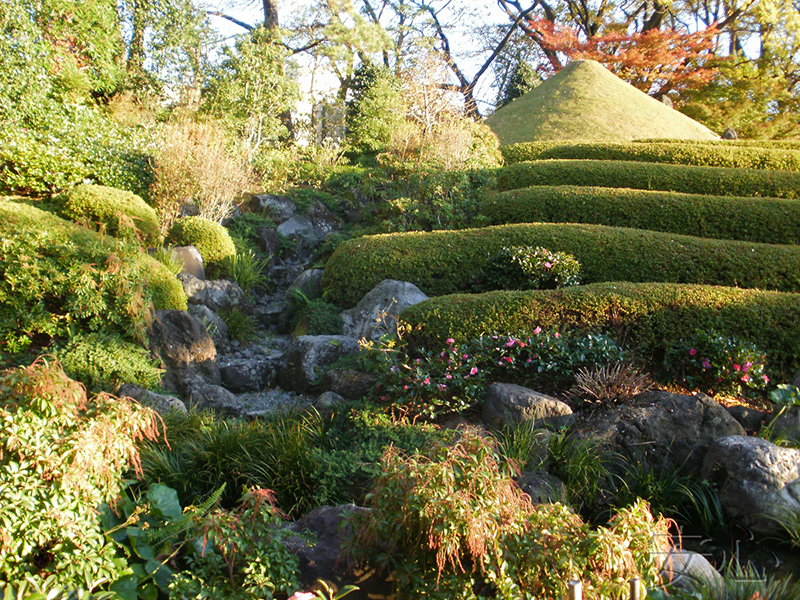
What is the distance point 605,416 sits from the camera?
4.64 m

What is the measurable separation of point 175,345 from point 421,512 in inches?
171

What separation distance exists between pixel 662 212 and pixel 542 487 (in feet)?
21.4

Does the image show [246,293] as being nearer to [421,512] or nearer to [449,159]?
[449,159]

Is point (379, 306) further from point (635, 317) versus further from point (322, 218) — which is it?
point (322, 218)

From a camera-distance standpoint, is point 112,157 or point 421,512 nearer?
point 421,512

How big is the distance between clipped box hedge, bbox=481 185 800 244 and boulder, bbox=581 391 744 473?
483 cm

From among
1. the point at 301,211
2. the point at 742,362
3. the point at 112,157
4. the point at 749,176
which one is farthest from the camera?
the point at 301,211

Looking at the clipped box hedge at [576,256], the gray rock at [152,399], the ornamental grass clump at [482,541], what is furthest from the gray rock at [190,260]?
the ornamental grass clump at [482,541]

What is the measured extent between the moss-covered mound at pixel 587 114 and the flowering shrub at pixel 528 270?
1043 cm

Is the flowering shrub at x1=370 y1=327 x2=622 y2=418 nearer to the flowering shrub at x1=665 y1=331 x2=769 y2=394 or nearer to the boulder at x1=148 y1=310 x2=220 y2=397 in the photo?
the flowering shrub at x1=665 y1=331 x2=769 y2=394

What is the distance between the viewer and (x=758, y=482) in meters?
3.77

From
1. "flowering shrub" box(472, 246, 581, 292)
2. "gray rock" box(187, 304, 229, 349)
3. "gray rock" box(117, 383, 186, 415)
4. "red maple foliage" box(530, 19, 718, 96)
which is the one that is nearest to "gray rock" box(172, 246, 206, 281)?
"gray rock" box(187, 304, 229, 349)

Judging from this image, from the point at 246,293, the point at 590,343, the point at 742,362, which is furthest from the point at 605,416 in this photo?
the point at 246,293

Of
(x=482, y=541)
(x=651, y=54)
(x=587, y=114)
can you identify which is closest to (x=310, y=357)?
(x=482, y=541)
